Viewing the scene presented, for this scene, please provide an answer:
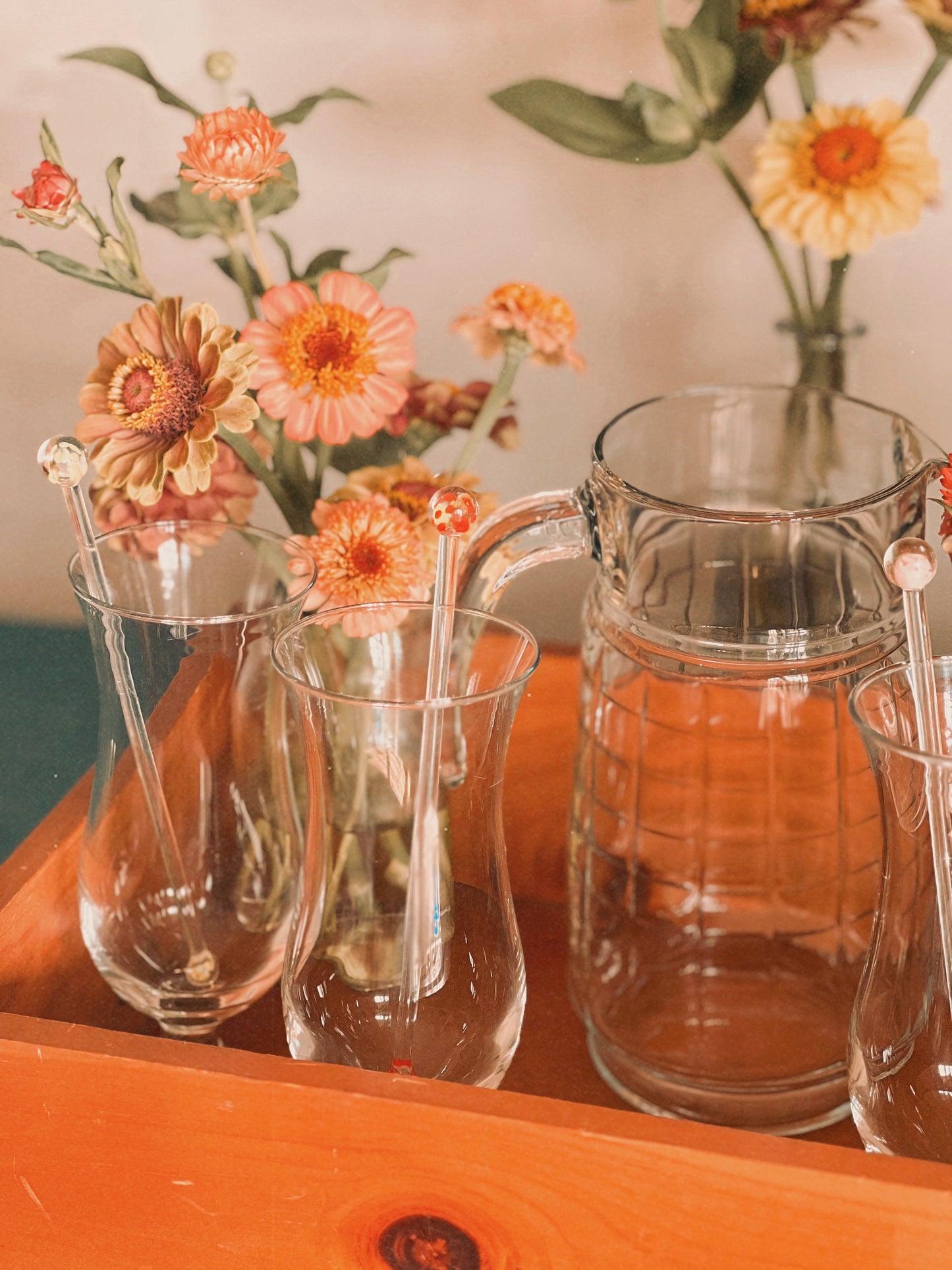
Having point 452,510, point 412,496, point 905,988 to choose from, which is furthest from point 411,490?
point 905,988

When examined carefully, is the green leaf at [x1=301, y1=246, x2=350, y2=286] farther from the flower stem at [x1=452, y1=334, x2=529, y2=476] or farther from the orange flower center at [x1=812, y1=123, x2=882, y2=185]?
the orange flower center at [x1=812, y1=123, x2=882, y2=185]

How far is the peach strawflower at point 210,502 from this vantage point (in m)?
0.43

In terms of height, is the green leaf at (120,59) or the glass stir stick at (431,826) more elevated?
the green leaf at (120,59)

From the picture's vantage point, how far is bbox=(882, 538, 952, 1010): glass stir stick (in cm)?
30

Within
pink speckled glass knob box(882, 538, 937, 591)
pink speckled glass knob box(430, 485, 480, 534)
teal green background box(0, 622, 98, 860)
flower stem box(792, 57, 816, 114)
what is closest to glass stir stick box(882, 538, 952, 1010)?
pink speckled glass knob box(882, 538, 937, 591)

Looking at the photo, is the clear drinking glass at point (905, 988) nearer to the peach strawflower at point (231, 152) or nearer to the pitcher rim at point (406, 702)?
the pitcher rim at point (406, 702)

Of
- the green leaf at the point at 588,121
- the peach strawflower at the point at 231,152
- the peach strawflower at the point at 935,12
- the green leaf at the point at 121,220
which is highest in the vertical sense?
the peach strawflower at the point at 935,12

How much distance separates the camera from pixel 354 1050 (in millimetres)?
353

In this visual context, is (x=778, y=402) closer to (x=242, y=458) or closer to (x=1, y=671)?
(x=242, y=458)

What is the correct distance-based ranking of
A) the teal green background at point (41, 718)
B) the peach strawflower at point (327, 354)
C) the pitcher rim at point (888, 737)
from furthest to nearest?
1. the teal green background at point (41, 718)
2. the peach strawflower at point (327, 354)
3. the pitcher rim at point (888, 737)

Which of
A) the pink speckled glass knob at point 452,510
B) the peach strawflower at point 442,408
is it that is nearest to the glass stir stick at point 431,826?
the pink speckled glass knob at point 452,510

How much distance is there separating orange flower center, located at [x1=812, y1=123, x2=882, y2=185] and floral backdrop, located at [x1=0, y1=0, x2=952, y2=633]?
0.06 ft

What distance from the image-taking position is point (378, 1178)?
1.02ft

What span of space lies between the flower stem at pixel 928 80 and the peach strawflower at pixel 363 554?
0.72ft
